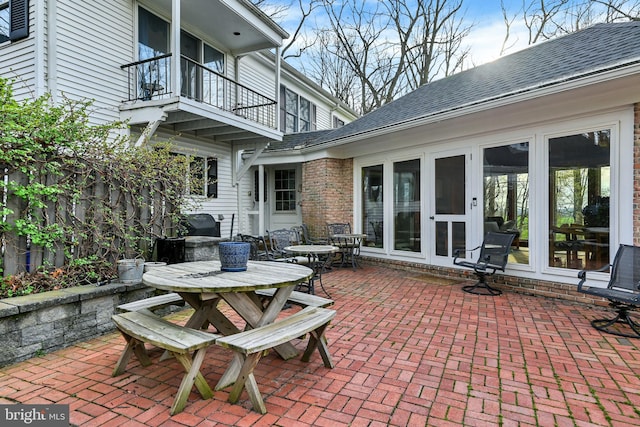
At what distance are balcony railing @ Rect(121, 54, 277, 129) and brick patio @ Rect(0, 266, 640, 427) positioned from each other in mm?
4657

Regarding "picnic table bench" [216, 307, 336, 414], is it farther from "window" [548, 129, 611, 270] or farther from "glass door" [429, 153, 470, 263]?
"glass door" [429, 153, 470, 263]

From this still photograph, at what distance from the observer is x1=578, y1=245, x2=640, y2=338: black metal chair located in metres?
3.30

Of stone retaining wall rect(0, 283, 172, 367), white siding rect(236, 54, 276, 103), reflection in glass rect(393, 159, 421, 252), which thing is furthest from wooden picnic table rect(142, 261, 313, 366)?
white siding rect(236, 54, 276, 103)

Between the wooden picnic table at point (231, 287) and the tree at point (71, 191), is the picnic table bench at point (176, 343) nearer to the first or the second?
the wooden picnic table at point (231, 287)

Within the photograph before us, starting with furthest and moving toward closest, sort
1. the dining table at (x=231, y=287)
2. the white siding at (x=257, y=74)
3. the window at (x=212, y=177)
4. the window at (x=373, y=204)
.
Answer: the white siding at (x=257, y=74) < the window at (x=212, y=177) < the window at (x=373, y=204) < the dining table at (x=231, y=287)

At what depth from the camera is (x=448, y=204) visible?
5.93 meters

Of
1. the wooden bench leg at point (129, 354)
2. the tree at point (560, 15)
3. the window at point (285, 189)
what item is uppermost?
the tree at point (560, 15)

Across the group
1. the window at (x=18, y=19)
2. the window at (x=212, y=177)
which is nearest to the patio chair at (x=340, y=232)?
the window at (x=212, y=177)

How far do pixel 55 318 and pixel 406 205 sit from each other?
553cm

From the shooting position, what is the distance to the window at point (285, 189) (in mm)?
9758

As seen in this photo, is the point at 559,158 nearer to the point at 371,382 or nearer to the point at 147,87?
the point at 371,382

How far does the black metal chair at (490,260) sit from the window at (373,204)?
236 centimetres

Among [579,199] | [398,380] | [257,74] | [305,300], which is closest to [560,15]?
[257,74]

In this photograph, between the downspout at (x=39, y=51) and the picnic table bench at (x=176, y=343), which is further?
the downspout at (x=39, y=51)
